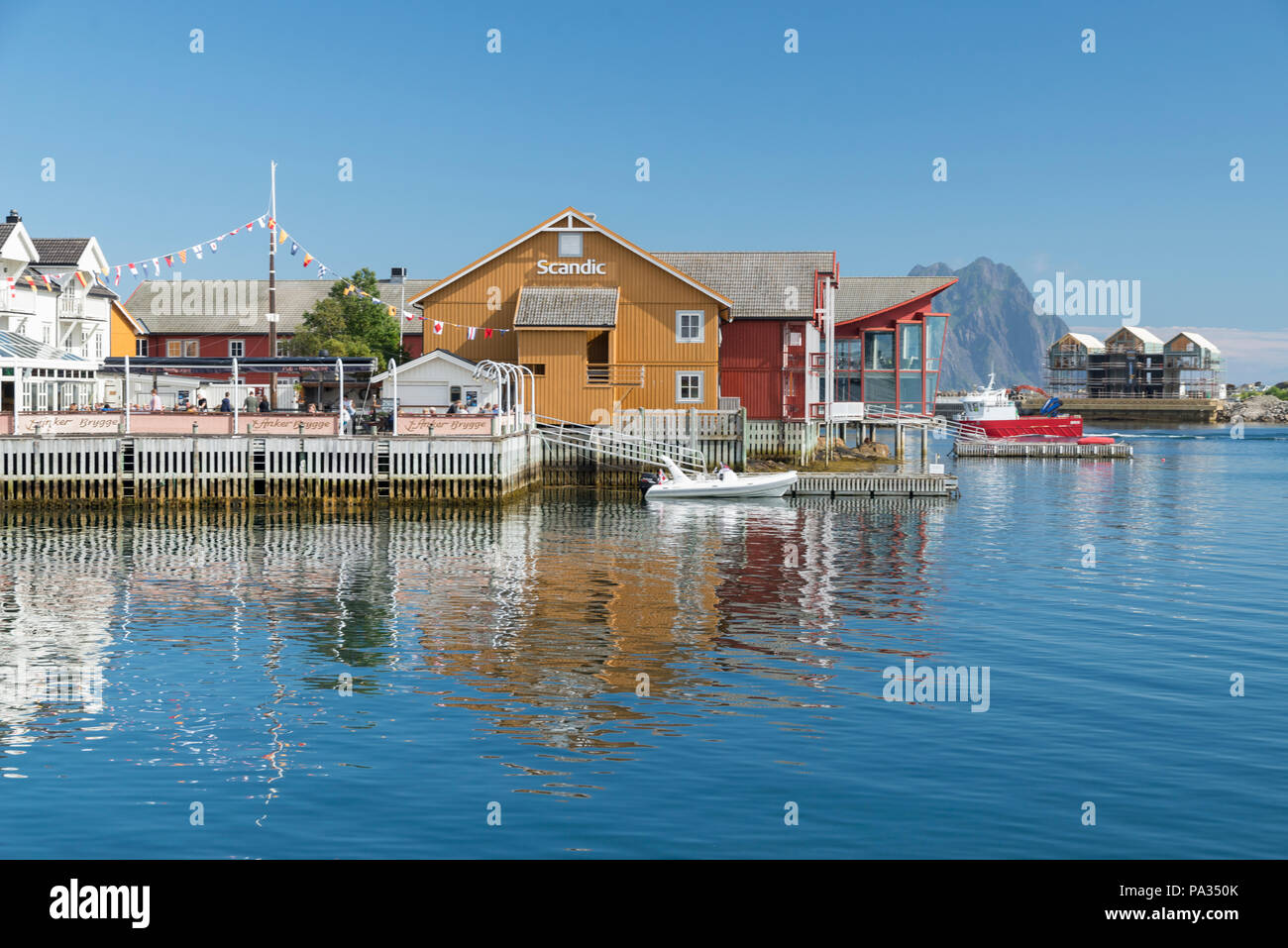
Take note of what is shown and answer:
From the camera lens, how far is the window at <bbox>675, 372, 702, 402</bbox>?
6009cm

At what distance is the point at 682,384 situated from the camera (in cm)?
6019

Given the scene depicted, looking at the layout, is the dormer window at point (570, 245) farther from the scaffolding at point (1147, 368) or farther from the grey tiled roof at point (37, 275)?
Result: the scaffolding at point (1147, 368)

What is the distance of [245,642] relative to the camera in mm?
22797

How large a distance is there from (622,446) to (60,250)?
42.4m

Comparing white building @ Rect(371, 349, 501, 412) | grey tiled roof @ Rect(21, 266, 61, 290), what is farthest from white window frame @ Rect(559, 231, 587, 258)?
grey tiled roof @ Rect(21, 266, 61, 290)

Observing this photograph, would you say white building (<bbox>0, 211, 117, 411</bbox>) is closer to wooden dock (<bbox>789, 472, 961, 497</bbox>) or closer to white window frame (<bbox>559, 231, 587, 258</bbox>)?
white window frame (<bbox>559, 231, 587, 258</bbox>)

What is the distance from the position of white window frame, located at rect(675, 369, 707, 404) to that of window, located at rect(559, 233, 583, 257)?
24.8 feet

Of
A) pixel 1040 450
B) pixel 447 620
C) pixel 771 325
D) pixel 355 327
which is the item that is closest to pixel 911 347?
pixel 1040 450

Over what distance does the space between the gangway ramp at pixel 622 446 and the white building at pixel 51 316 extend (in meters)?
20.7

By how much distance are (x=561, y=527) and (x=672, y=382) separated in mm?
18736

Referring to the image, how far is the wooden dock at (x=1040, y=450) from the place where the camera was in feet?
289

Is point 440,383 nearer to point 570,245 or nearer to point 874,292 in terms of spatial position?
point 570,245
